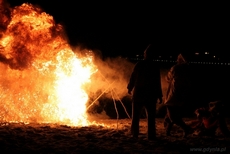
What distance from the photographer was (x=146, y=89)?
26.4ft

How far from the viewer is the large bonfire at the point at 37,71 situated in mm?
10320

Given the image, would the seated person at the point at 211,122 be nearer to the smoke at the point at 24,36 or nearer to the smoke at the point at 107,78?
the smoke at the point at 107,78

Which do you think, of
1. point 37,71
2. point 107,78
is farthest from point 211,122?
point 107,78

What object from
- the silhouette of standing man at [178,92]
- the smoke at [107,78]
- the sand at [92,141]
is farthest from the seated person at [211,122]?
the smoke at [107,78]

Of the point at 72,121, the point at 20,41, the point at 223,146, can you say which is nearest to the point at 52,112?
the point at 72,121

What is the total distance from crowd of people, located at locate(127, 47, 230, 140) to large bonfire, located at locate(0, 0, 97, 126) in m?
2.74

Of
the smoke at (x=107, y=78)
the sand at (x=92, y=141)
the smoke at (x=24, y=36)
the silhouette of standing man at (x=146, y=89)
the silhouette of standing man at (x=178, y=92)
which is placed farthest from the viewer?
the smoke at (x=107, y=78)

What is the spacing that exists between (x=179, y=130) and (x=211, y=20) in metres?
40.2

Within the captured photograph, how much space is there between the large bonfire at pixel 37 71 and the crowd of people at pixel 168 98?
8.99 feet

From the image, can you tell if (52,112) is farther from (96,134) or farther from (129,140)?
(129,140)

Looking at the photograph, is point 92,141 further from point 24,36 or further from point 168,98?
point 24,36

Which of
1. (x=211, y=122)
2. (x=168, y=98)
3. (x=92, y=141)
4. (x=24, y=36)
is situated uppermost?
(x=24, y=36)

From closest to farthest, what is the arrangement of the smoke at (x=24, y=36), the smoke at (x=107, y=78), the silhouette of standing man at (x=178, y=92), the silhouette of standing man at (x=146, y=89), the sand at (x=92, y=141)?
the sand at (x=92, y=141), the silhouette of standing man at (x=146, y=89), the silhouette of standing man at (x=178, y=92), the smoke at (x=24, y=36), the smoke at (x=107, y=78)

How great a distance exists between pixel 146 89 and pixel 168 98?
90cm
